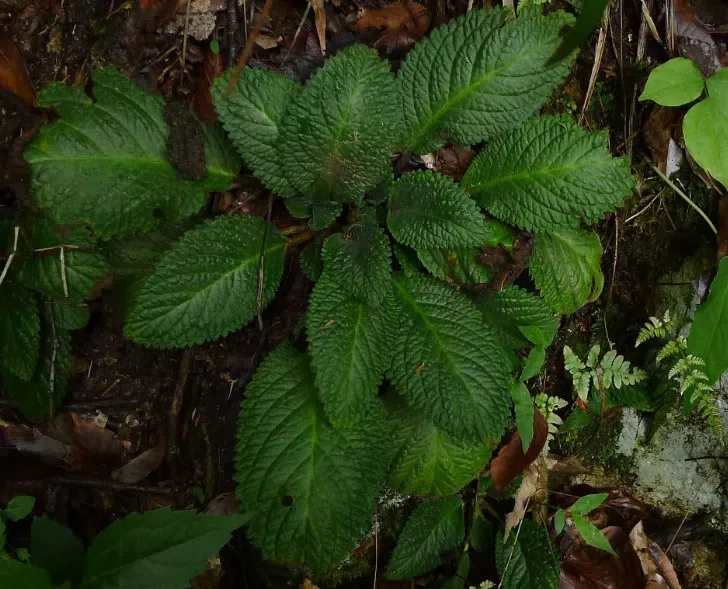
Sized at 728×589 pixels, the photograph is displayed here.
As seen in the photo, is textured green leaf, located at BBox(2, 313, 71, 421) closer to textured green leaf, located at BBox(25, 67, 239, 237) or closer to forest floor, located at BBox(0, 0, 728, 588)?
forest floor, located at BBox(0, 0, 728, 588)

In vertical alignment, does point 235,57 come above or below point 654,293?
above

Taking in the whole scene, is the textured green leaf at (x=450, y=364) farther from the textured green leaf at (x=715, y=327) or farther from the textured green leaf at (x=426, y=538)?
the textured green leaf at (x=715, y=327)

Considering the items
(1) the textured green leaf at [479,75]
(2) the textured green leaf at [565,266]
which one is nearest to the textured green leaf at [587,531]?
(2) the textured green leaf at [565,266]

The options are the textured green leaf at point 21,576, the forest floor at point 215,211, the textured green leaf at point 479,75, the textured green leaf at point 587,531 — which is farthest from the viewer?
the textured green leaf at point 587,531

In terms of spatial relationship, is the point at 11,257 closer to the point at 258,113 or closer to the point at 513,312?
the point at 258,113

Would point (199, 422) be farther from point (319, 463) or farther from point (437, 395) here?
point (437, 395)

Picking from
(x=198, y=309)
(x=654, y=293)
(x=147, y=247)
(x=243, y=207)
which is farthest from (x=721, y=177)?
(x=147, y=247)
